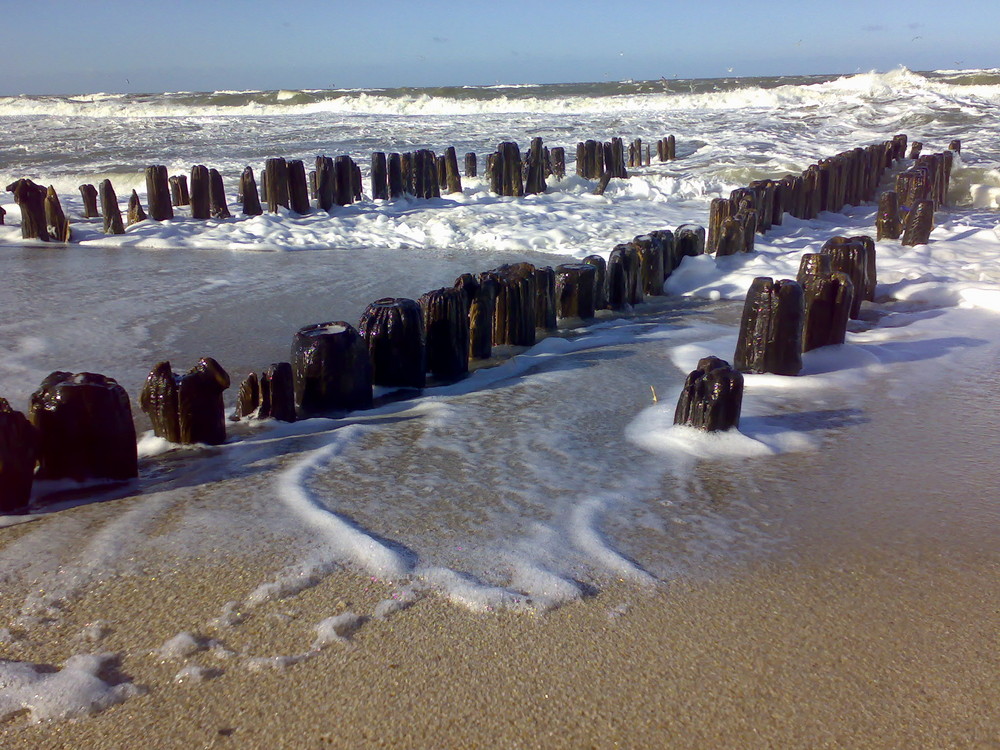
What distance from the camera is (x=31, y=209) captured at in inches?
341

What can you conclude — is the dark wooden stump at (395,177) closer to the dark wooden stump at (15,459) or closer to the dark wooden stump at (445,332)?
the dark wooden stump at (445,332)

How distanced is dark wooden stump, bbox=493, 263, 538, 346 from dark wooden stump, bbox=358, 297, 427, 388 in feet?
2.99

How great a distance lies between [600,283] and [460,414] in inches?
97.1

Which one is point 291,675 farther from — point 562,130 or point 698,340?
point 562,130

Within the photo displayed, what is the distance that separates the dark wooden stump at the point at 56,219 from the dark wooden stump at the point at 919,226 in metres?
8.10

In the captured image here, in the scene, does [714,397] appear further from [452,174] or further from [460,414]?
[452,174]

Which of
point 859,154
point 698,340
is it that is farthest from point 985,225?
point 698,340

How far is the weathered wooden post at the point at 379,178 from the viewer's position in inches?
450

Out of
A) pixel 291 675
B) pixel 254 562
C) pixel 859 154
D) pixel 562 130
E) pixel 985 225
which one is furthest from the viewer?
pixel 562 130

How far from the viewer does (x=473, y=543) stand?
2.61 meters

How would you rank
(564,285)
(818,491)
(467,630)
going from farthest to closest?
(564,285) → (818,491) → (467,630)

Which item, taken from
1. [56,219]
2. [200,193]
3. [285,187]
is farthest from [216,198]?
[56,219]

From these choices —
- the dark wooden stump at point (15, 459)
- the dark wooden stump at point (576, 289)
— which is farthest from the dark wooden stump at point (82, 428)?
the dark wooden stump at point (576, 289)

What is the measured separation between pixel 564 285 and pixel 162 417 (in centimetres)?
306
